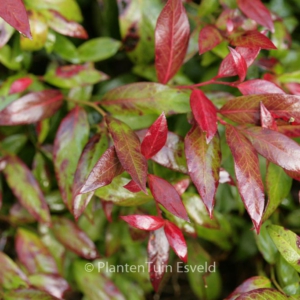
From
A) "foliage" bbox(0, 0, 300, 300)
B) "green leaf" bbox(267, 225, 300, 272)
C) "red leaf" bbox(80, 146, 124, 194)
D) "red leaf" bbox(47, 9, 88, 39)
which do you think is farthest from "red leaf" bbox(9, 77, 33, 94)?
"green leaf" bbox(267, 225, 300, 272)

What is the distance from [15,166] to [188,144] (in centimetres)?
45

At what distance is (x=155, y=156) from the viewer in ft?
2.45

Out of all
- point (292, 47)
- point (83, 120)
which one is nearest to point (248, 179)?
point (83, 120)

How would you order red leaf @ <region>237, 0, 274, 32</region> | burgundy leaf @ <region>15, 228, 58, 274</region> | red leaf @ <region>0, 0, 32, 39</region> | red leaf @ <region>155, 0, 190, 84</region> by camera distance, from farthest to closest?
1. burgundy leaf @ <region>15, 228, 58, 274</region>
2. red leaf @ <region>237, 0, 274, 32</region>
3. red leaf @ <region>155, 0, 190, 84</region>
4. red leaf @ <region>0, 0, 32, 39</region>

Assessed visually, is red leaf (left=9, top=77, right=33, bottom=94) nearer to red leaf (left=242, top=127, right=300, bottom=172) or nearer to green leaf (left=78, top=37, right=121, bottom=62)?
green leaf (left=78, top=37, right=121, bottom=62)

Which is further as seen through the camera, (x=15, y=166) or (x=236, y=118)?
(x=15, y=166)

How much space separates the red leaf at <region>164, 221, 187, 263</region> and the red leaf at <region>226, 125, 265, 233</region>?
0.14 m

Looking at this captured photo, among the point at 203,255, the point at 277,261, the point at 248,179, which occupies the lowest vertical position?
the point at 203,255

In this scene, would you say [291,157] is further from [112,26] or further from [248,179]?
[112,26]

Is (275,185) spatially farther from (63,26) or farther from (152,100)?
(63,26)

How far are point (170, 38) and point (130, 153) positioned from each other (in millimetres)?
243

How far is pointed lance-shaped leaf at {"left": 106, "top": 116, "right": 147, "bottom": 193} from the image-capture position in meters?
0.62

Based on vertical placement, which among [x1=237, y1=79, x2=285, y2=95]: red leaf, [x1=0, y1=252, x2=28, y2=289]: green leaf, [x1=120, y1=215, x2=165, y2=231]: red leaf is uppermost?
[x1=237, y1=79, x2=285, y2=95]: red leaf

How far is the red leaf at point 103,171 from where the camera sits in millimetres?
622
